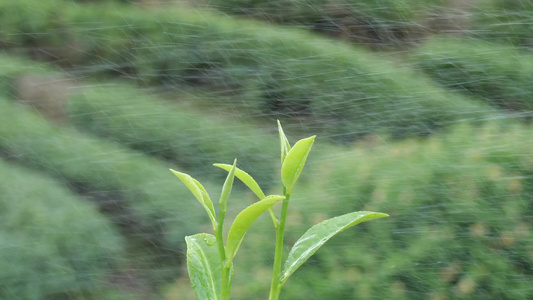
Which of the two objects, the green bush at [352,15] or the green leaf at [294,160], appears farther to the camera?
the green bush at [352,15]

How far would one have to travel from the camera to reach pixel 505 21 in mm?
2592

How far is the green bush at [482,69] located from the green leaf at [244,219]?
1.97m

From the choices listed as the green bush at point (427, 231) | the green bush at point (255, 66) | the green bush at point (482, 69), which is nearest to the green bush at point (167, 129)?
the green bush at point (255, 66)

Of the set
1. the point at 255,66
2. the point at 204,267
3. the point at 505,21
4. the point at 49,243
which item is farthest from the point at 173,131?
the point at 204,267

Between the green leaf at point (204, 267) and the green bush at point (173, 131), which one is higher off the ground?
the green leaf at point (204, 267)

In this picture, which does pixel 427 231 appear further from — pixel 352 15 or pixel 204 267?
pixel 352 15

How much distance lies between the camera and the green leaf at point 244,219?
0.41m

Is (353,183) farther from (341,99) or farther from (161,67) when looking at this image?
(161,67)

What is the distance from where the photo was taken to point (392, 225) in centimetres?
129

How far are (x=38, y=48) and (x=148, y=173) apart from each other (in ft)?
3.76

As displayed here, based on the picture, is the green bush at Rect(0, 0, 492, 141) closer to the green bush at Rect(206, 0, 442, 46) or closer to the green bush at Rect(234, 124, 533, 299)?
the green bush at Rect(206, 0, 442, 46)

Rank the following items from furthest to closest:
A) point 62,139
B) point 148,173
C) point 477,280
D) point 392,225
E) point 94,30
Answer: point 94,30, point 62,139, point 148,173, point 392,225, point 477,280

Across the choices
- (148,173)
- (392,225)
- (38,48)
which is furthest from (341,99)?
(38,48)

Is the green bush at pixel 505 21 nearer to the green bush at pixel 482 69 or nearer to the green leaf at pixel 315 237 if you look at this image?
the green bush at pixel 482 69
